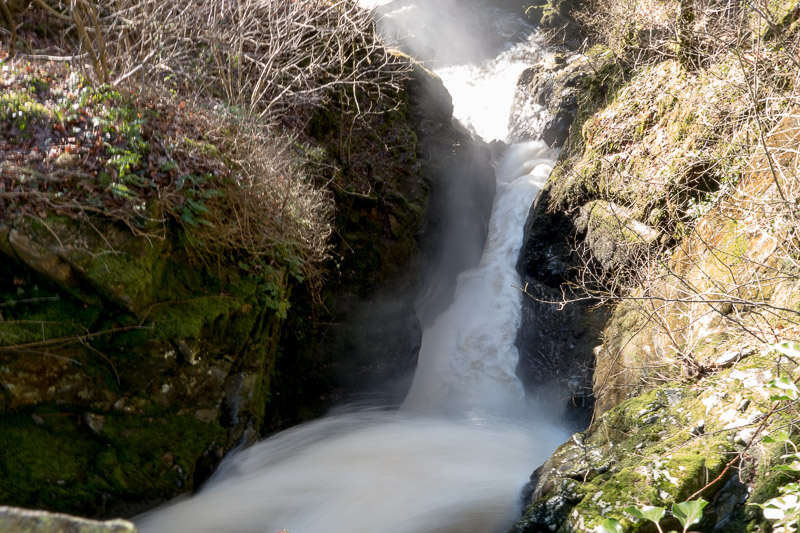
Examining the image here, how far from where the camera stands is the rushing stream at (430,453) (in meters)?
4.25

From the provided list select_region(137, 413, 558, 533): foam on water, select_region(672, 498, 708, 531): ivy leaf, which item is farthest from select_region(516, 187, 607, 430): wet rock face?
select_region(672, 498, 708, 531): ivy leaf

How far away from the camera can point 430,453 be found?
233 inches

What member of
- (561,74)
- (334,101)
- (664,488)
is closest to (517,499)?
(664,488)

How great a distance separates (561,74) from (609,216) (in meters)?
8.86

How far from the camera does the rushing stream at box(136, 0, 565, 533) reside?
425 cm

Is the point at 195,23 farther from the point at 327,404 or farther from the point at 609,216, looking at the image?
the point at 609,216

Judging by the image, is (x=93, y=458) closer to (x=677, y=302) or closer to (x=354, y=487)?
(x=354, y=487)

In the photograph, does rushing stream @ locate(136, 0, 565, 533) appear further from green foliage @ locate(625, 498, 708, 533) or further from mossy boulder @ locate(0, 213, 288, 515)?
green foliage @ locate(625, 498, 708, 533)

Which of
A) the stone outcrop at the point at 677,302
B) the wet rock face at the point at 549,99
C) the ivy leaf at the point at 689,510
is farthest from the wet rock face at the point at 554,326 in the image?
the ivy leaf at the point at 689,510

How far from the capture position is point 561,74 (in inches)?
562

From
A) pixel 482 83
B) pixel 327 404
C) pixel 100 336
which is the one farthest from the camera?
pixel 482 83

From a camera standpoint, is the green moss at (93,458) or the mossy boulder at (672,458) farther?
the green moss at (93,458)

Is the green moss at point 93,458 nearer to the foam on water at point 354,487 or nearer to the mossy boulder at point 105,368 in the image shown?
the mossy boulder at point 105,368

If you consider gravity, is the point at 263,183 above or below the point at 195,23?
below
